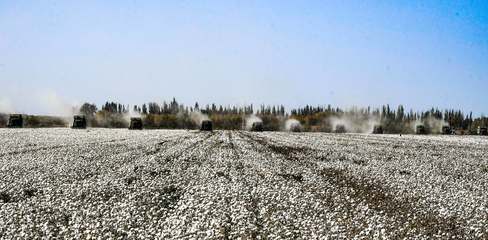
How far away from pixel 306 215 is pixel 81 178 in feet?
38.9

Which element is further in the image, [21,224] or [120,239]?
[21,224]

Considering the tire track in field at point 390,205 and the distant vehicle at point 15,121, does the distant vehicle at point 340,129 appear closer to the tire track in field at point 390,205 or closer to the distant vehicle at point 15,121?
the distant vehicle at point 15,121

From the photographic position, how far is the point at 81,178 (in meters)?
24.1

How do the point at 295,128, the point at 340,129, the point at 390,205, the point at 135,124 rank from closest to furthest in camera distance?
1. the point at 390,205
2. the point at 135,124
3. the point at 340,129
4. the point at 295,128

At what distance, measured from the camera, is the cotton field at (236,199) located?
15.0 m

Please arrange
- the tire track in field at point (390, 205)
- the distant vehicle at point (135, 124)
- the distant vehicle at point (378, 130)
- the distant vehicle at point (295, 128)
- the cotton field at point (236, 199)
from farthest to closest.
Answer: the distant vehicle at point (295, 128) < the distant vehicle at point (378, 130) < the distant vehicle at point (135, 124) < the tire track in field at point (390, 205) < the cotton field at point (236, 199)

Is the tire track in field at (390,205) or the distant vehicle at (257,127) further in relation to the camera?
the distant vehicle at (257,127)

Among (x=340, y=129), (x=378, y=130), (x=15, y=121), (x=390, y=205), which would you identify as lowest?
(x=390, y=205)

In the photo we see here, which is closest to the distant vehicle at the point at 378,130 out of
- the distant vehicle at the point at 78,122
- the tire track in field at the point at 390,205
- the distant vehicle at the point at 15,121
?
the distant vehicle at the point at 78,122

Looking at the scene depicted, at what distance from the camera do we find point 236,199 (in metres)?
19.5

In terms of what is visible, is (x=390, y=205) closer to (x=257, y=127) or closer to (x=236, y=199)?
(x=236, y=199)

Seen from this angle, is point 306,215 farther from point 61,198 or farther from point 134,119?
point 134,119

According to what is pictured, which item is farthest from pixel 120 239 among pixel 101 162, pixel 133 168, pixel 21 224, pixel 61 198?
pixel 101 162

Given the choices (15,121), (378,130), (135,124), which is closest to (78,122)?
(135,124)
